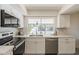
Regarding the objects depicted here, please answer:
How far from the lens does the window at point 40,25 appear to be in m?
4.14

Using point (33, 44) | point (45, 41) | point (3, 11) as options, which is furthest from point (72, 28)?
point (3, 11)

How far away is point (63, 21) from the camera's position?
450cm

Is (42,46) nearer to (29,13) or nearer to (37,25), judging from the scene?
(37,25)

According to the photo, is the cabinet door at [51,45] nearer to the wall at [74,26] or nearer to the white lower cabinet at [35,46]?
the white lower cabinet at [35,46]

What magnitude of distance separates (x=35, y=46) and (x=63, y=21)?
143 centimetres

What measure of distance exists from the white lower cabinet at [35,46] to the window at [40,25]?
1.02 ft

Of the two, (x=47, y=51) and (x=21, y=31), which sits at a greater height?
(x=21, y=31)

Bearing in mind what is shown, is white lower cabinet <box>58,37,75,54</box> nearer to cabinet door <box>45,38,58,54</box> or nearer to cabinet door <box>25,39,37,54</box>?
cabinet door <box>45,38,58,54</box>

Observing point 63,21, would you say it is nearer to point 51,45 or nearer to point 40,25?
point 40,25

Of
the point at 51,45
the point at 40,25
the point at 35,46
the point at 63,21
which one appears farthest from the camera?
the point at 63,21

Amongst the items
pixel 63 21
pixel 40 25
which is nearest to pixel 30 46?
pixel 40 25
